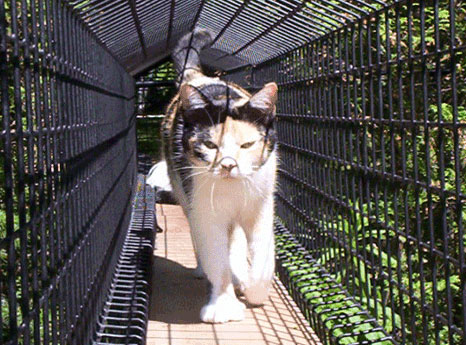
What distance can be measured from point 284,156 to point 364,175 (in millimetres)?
1428

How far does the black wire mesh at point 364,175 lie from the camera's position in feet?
6.22

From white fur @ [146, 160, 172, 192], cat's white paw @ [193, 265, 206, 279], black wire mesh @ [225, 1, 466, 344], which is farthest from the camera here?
white fur @ [146, 160, 172, 192]

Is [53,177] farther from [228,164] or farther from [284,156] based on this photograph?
[284,156]

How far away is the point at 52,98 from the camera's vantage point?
1.67 meters

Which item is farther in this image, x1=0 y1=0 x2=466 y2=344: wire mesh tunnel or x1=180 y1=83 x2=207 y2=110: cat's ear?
x1=180 y1=83 x2=207 y2=110: cat's ear

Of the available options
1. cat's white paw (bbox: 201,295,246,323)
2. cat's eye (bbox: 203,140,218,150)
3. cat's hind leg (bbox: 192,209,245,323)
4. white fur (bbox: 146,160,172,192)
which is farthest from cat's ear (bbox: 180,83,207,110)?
white fur (bbox: 146,160,172,192)

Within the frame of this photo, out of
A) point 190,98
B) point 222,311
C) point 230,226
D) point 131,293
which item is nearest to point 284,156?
point 230,226

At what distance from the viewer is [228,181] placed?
3.24 m

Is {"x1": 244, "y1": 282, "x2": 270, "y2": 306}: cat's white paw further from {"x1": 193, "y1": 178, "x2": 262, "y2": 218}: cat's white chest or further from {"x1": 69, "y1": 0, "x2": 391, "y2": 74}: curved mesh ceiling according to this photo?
{"x1": 69, "y1": 0, "x2": 391, "y2": 74}: curved mesh ceiling

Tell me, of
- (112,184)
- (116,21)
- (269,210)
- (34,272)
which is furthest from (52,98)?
(269,210)

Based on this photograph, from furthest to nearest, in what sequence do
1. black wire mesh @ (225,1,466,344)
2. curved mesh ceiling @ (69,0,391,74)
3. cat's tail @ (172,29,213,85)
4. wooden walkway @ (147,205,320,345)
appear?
cat's tail @ (172,29,213,85)
wooden walkway @ (147,205,320,345)
curved mesh ceiling @ (69,0,391,74)
black wire mesh @ (225,1,466,344)

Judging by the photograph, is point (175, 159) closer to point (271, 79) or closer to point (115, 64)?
point (115, 64)

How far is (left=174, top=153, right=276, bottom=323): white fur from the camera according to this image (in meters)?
3.12

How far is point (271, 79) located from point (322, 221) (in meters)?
1.36
